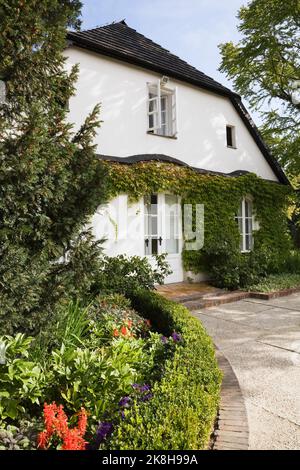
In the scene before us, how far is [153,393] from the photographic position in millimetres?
2555

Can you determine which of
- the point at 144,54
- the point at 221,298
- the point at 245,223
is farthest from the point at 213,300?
the point at 144,54

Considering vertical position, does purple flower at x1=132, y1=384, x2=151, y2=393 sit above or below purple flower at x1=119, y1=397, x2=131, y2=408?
above

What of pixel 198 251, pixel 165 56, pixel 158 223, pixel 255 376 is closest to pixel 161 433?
pixel 255 376

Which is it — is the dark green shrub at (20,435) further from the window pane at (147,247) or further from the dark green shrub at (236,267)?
the dark green shrub at (236,267)

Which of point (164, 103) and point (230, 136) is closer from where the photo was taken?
point (164, 103)

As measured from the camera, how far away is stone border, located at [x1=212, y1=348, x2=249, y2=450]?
2436 mm

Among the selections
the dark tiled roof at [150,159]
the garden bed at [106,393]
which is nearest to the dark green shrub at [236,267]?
the dark tiled roof at [150,159]

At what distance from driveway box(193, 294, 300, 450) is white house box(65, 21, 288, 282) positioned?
311cm

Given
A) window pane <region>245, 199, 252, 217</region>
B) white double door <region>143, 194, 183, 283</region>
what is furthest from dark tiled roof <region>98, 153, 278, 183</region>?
window pane <region>245, 199, 252, 217</region>

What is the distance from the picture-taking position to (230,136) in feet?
42.4

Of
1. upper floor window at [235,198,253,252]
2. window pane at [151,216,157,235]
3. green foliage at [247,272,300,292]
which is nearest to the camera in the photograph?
green foliage at [247,272,300,292]

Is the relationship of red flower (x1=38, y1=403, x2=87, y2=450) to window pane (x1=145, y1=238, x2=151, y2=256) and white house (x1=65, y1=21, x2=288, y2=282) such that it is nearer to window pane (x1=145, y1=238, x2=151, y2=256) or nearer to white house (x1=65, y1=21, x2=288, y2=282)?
white house (x1=65, y1=21, x2=288, y2=282)

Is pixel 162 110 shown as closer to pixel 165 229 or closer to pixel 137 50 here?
pixel 137 50

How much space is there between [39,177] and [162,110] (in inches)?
327
